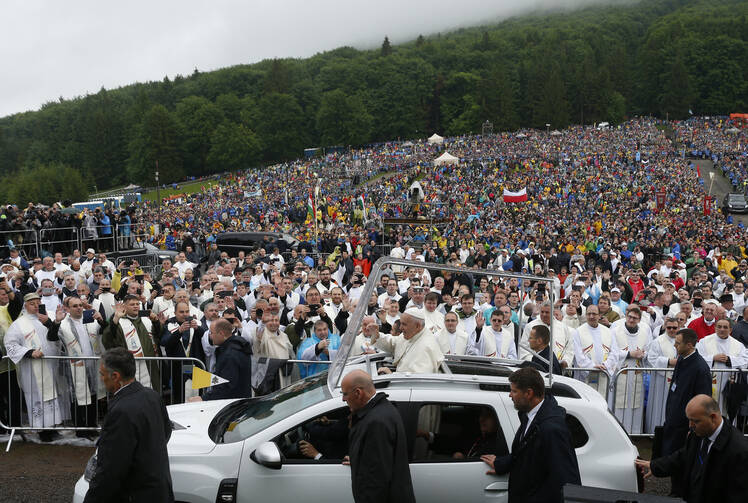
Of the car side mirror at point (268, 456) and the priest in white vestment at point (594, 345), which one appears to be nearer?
the car side mirror at point (268, 456)

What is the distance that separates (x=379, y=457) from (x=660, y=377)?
5.17 meters

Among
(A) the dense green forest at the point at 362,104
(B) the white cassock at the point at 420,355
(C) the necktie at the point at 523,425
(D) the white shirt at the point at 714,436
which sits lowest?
(D) the white shirt at the point at 714,436

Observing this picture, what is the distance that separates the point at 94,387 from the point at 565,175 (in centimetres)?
4789

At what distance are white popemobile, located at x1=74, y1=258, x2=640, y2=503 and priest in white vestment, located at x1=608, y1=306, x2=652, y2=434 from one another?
10.7ft

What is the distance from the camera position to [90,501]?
391 cm

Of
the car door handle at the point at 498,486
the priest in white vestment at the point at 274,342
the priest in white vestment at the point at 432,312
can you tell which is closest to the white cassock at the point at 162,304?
the priest in white vestment at the point at 274,342

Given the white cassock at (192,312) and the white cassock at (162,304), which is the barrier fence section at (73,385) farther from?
the white cassock at (162,304)

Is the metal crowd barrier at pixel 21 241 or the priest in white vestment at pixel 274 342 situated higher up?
the metal crowd barrier at pixel 21 241

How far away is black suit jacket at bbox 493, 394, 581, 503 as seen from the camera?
4078 mm

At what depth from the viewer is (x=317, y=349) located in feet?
26.5

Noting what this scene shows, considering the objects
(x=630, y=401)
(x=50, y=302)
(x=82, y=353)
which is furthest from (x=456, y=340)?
(x=50, y=302)

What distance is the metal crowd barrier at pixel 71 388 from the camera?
25.2 ft

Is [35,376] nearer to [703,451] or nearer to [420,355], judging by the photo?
[420,355]

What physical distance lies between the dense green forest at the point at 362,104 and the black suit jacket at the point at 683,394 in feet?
323
